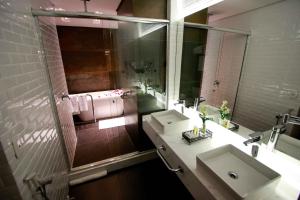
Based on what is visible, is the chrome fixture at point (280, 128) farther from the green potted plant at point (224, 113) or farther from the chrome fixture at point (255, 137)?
the green potted plant at point (224, 113)

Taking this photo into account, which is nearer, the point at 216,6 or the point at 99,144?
the point at 216,6

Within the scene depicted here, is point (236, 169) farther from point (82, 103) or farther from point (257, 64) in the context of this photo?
point (82, 103)

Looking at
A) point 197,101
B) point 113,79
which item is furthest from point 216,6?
point 113,79

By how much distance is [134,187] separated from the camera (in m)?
1.87

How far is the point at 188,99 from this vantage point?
1.97 meters

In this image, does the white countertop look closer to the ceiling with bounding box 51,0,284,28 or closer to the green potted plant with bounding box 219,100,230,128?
the green potted plant with bounding box 219,100,230,128

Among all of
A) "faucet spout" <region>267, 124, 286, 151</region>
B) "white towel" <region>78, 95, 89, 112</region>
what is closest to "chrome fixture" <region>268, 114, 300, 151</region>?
"faucet spout" <region>267, 124, 286, 151</region>

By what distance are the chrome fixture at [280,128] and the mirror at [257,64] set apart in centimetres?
2

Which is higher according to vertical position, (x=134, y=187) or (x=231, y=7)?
(x=231, y=7)

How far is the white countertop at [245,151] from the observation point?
81 cm

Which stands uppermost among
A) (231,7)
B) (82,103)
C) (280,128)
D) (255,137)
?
(231,7)

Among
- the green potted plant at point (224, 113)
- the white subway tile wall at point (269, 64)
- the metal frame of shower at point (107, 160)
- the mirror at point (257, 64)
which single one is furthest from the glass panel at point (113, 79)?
the white subway tile wall at point (269, 64)

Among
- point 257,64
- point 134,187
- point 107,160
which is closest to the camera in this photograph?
point 257,64

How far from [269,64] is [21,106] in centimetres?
173
